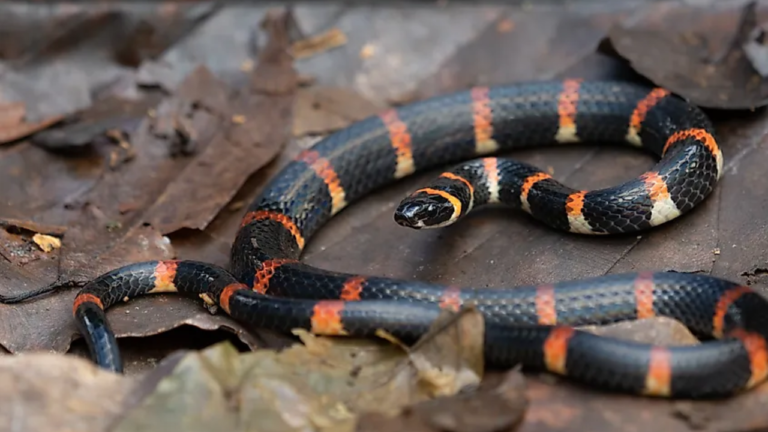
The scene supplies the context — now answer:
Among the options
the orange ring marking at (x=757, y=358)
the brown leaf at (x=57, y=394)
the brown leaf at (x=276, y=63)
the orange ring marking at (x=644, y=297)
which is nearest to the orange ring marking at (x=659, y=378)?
the orange ring marking at (x=757, y=358)

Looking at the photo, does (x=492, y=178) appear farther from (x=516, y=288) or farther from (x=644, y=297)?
(x=644, y=297)

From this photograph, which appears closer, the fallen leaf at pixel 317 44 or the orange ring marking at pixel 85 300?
the orange ring marking at pixel 85 300

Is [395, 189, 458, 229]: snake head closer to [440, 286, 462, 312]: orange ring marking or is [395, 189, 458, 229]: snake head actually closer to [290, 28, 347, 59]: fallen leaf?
[440, 286, 462, 312]: orange ring marking

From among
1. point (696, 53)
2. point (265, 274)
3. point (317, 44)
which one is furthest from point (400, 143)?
point (696, 53)

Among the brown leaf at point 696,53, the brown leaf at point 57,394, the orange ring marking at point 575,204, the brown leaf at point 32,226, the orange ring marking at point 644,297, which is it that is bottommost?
the brown leaf at point 32,226

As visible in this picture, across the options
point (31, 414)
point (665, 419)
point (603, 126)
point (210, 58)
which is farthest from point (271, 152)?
point (665, 419)

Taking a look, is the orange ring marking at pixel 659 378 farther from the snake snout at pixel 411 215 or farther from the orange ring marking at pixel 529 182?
the orange ring marking at pixel 529 182

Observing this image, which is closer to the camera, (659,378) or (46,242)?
(659,378)

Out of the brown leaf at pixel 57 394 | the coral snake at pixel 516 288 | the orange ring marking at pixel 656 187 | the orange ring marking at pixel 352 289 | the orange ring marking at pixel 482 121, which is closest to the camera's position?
the brown leaf at pixel 57 394
